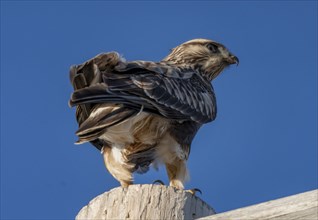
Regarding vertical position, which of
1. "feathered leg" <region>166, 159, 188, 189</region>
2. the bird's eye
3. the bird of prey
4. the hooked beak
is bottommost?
"feathered leg" <region>166, 159, 188, 189</region>

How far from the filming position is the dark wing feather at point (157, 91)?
5629mm

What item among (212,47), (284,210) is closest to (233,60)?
(212,47)

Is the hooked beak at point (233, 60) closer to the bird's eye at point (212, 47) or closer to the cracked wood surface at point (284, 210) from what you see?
the bird's eye at point (212, 47)

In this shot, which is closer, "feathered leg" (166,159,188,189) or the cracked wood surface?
the cracked wood surface

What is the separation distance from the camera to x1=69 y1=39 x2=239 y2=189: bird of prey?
560 centimetres

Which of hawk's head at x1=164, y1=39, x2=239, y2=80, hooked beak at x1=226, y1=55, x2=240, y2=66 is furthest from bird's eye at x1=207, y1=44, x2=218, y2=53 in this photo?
hooked beak at x1=226, y1=55, x2=240, y2=66

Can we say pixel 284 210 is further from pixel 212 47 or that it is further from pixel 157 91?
pixel 212 47

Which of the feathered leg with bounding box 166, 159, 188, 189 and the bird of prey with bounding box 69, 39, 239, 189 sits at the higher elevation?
the bird of prey with bounding box 69, 39, 239, 189

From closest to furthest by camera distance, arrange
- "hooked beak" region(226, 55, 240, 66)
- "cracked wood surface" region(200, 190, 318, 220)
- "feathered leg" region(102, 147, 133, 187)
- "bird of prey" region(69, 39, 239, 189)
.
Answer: "cracked wood surface" region(200, 190, 318, 220) → "bird of prey" region(69, 39, 239, 189) → "feathered leg" region(102, 147, 133, 187) → "hooked beak" region(226, 55, 240, 66)

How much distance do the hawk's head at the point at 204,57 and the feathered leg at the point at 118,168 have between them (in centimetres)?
191

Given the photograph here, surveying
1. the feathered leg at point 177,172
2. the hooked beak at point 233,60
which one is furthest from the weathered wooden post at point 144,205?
the hooked beak at point 233,60

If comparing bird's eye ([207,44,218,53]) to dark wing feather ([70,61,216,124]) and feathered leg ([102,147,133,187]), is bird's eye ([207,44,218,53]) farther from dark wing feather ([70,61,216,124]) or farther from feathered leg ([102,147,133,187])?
feathered leg ([102,147,133,187])

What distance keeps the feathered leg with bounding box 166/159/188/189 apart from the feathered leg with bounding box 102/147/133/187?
40cm

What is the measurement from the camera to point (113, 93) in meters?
5.68
